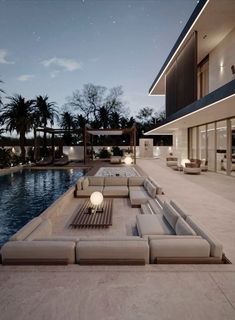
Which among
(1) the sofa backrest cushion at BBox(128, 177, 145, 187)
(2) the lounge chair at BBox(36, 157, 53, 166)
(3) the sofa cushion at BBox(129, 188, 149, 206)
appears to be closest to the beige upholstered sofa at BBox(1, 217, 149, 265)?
(3) the sofa cushion at BBox(129, 188, 149, 206)

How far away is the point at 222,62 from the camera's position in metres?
16.6

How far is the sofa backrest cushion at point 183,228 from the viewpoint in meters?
4.81

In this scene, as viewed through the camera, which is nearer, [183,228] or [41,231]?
[183,228]

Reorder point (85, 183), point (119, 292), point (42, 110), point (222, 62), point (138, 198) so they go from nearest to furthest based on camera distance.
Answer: point (119, 292) < point (138, 198) < point (85, 183) < point (222, 62) < point (42, 110)

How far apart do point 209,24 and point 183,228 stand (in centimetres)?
1208

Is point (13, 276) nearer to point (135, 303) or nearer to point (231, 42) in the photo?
point (135, 303)

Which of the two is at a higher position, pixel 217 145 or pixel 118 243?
pixel 217 145

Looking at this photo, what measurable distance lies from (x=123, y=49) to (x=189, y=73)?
2114 centimetres

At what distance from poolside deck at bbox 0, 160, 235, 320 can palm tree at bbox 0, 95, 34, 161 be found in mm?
27001

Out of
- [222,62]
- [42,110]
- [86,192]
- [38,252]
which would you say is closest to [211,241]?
[38,252]

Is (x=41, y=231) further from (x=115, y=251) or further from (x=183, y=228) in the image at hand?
(x=183, y=228)

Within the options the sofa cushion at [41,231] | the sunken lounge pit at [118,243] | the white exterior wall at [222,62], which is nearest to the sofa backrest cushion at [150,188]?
the sunken lounge pit at [118,243]

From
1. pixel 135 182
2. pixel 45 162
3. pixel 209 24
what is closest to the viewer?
pixel 135 182

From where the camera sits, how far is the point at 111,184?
11578 mm
